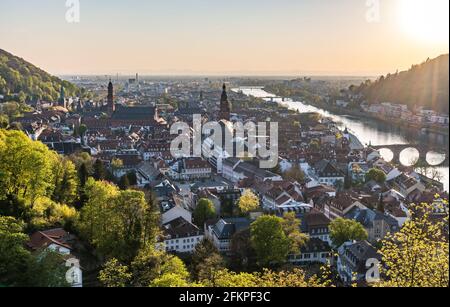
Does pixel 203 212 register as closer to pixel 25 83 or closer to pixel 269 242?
pixel 269 242

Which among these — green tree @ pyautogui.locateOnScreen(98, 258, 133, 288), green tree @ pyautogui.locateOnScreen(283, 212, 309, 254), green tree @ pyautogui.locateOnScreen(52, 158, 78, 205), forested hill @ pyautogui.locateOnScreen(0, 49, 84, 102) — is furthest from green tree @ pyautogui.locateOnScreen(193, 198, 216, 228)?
forested hill @ pyautogui.locateOnScreen(0, 49, 84, 102)

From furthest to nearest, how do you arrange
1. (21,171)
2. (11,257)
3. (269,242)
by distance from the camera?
(269,242) < (21,171) < (11,257)

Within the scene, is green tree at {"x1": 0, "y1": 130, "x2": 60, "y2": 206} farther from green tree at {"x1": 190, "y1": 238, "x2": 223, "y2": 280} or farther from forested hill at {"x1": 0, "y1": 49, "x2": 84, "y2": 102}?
forested hill at {"x1": 0, "y1": 49, "x2": 84, "y2": 102}

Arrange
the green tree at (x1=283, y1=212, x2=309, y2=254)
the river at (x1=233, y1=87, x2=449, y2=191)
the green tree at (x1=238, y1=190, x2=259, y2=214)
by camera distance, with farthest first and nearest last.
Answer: the river at (x1=233, y1=87, x2=449, y2=191), the green tree at (x1=238, y1=190, x2=259, y2=214), the green tree at (x1=283, y1=212, x2=309, y2=254)

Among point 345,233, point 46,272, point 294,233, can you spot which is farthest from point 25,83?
point 46,272

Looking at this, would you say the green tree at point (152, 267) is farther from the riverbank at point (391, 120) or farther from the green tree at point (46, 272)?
the riverbank at point (391, 120)

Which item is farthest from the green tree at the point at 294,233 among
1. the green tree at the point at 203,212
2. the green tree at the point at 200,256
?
the green tree at the point at 203,212
